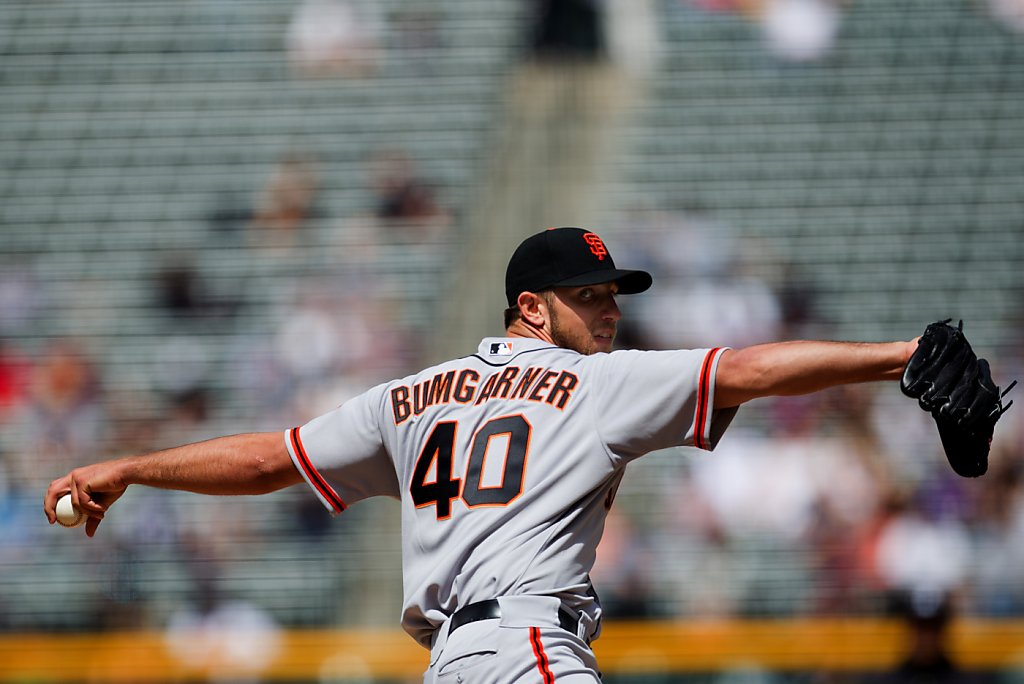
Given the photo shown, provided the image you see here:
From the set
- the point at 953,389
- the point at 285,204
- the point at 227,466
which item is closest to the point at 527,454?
the point at 227,466

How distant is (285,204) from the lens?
12.6m

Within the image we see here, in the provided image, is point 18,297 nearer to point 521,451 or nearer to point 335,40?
point 335,40

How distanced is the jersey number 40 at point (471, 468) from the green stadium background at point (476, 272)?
537 centimetres

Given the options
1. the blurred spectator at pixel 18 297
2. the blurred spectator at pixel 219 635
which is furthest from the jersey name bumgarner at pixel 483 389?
the blurred spectator at pixel 18 297

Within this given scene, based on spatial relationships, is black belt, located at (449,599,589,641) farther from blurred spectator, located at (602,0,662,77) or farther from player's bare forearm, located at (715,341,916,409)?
blurred spectator, located at (602,0,662,77)

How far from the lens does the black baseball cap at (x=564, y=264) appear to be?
3.51m

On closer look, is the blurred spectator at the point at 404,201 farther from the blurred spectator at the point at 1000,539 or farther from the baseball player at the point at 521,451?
the baseball player at the point at 521,451

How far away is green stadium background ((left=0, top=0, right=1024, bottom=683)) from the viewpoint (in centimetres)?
916

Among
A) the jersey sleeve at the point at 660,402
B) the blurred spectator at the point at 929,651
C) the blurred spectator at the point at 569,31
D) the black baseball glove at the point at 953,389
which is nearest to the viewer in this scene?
the black baseball glove at the point at 953,389

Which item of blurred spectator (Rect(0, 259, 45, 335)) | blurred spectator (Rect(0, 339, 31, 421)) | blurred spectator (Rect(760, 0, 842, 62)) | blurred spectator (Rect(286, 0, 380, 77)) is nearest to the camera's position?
blurred spectator (Rect(0, 339, 31, 421))

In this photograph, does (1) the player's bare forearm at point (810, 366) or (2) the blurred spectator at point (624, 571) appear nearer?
(1) the player's bare forearm at point (810, 366)

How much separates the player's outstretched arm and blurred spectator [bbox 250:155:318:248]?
8.56 meters

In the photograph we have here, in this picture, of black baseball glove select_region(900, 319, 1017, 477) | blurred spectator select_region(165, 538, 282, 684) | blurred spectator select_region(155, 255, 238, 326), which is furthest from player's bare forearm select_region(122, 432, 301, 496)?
blurred spectator select_region(155, 255, 238, 326)

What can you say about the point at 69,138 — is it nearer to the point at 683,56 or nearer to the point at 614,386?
the point at 683,56
